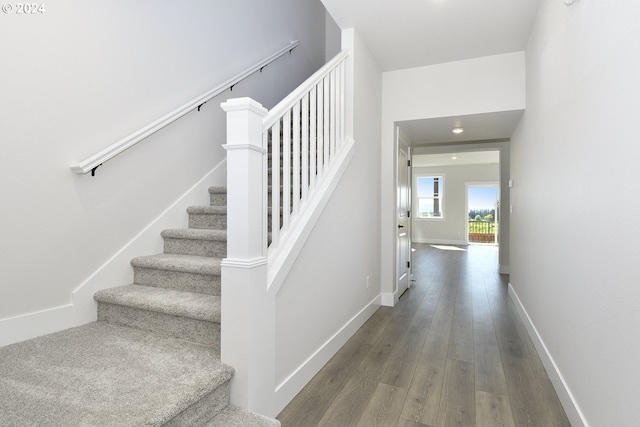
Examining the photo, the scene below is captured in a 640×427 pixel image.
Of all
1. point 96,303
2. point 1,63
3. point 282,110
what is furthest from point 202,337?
point 1,63

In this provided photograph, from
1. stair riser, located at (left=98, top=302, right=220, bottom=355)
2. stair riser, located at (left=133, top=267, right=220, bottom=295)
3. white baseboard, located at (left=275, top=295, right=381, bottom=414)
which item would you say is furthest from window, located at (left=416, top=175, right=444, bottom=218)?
stair riser, located at (left=98, top=302, right=220, bottom=355)

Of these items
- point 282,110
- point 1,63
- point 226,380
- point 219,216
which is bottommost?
point 226,380

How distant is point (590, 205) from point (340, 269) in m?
1.60

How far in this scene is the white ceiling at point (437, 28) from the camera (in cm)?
266

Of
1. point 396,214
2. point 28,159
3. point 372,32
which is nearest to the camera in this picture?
point 28,159

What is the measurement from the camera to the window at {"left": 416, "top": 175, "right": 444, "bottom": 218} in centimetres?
1160

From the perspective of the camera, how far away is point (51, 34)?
→ 1.80 meters

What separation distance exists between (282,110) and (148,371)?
4.54ft

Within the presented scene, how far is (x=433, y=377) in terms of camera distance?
7.24ft

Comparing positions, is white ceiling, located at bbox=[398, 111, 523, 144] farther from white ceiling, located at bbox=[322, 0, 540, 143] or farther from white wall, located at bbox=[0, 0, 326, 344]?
white wall, located at bbox=[0, 0, 326, 344]

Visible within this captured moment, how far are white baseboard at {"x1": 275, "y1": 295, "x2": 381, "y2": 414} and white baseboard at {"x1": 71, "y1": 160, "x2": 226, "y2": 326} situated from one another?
123 centimetres

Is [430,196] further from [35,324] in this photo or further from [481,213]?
[35,324]

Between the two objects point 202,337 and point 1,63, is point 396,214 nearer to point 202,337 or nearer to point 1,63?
point 202,337

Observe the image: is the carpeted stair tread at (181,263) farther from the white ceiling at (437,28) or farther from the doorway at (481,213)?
the doorway at (481,213)
